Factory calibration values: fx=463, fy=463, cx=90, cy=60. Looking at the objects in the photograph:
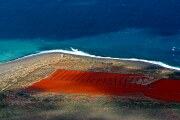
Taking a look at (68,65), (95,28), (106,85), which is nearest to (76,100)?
(106,85)

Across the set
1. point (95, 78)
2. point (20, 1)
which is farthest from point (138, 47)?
point (20, 1)

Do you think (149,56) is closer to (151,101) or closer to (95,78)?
(95,78)

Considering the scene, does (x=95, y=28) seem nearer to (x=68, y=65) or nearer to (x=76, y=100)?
(x=68, y=65)

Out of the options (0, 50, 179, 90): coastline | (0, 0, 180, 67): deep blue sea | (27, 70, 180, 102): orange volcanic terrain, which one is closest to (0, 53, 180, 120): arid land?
(0, 50, 179, 90): coastline

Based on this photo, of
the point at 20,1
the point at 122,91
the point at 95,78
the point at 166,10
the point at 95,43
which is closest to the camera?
the point at 122,91

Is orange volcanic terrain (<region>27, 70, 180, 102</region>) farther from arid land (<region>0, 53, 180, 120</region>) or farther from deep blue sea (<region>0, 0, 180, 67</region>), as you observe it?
deep blue sea (<region>0, 0, 180, 67</region>)

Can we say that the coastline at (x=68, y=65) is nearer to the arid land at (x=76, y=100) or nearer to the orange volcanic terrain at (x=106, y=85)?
the arid land at (x=76, y=100)
